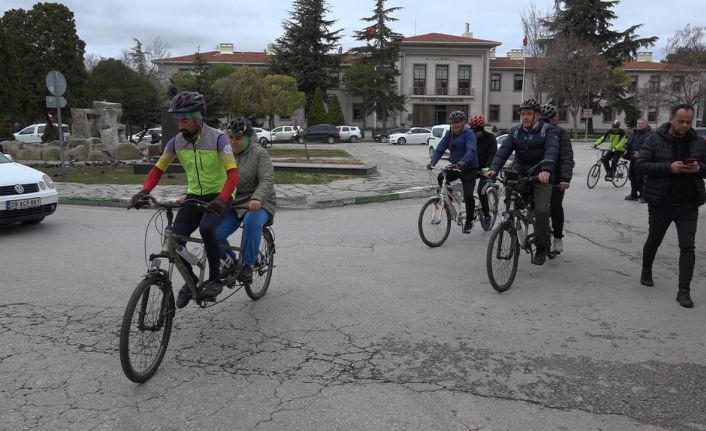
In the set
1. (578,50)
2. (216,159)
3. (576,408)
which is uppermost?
(578,50)

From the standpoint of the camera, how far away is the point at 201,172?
14.5 ft

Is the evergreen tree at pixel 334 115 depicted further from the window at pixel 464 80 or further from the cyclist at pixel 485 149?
the cyclist at pixel 485 149

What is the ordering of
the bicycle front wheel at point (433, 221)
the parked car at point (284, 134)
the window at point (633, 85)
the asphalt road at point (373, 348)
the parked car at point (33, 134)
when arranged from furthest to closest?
the window at point (633, 85) → the parked car at point (284, 134) → the parked car at point (33, 134) → the bicycle front wheel at point (433, 221) → the asphalt road at point (373, 348)

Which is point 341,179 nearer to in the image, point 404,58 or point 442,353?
point 442,353

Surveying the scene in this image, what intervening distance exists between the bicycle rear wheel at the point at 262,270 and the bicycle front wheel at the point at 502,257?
2122 mm

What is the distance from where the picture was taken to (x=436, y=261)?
7.15m

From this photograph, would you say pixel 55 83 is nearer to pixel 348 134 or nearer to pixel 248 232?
pixel 248 232

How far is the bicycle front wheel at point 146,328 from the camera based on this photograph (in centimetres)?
358

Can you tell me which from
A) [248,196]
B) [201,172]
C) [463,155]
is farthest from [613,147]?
[201,172]

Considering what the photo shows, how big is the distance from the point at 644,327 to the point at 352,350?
2.53m

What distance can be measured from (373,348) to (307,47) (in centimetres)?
5592

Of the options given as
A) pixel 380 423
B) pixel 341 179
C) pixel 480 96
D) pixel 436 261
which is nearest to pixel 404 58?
pixel 480 96

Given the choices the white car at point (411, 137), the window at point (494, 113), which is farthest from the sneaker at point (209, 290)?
the window at point (494, 113)

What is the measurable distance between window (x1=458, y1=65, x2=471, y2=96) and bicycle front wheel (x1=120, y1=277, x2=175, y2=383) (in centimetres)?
6215
